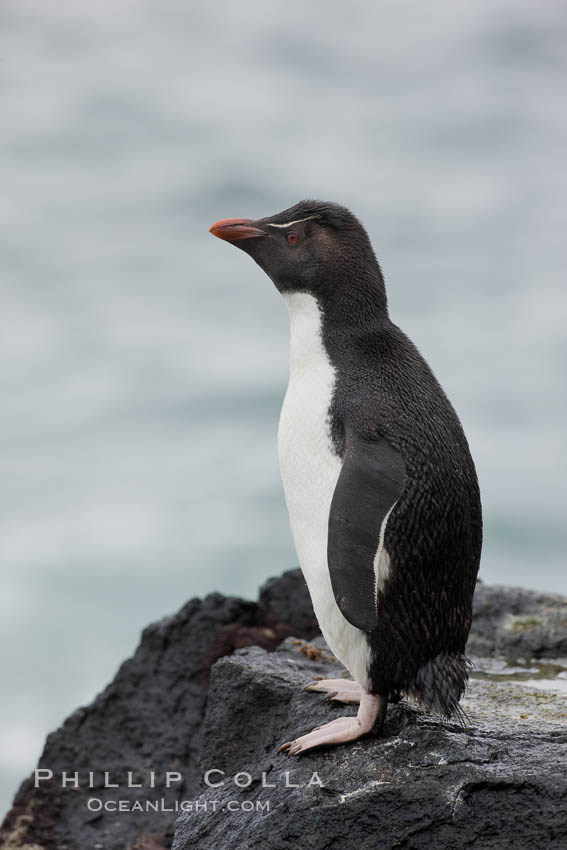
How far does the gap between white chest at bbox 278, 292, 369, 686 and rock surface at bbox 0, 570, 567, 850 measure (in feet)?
1.38

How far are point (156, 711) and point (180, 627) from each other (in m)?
0.52

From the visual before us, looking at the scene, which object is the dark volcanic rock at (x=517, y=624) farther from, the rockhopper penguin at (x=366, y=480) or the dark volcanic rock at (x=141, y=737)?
the rockhopper penguin at (x=366, y=480)

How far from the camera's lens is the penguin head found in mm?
3949

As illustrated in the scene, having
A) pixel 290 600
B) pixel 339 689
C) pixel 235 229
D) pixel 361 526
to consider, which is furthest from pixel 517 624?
pixel 235 229

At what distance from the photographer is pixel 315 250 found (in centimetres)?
398

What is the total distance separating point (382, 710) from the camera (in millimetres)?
3762

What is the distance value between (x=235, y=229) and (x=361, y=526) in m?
1.42

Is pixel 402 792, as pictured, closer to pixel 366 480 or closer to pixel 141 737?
pixel 366 480

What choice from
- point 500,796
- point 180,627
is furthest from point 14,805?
point 500,796

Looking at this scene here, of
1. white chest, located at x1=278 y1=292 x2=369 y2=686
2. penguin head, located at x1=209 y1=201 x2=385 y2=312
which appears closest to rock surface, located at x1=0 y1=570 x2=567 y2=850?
white chest, located at x1=278 y1=292 x2=369 y2=686

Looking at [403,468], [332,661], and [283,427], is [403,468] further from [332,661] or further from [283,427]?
[332,661]

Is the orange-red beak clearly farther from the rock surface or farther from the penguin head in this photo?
the rock surface

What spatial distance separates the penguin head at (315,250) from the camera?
3.95 m

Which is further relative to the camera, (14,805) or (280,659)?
(14,805)
